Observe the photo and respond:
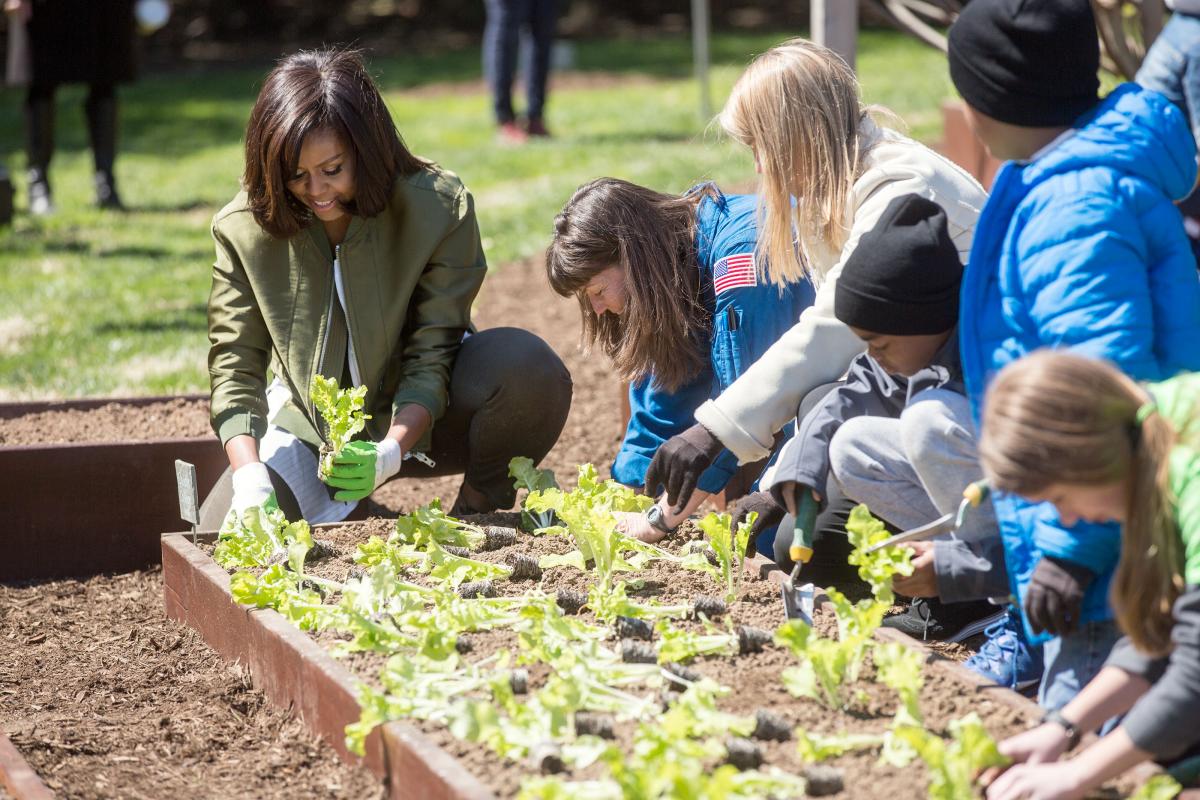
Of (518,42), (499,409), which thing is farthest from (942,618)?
(518,42)

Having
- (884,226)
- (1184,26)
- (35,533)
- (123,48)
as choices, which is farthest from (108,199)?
(884,226)

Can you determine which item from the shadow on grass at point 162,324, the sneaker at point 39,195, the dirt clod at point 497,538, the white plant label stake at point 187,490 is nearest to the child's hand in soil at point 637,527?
the dirt clod at point 497,538

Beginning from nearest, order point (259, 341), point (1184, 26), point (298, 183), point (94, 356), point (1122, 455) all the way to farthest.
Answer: point (1122, 455) < point (298, 183) < point (259, 341) < point (1184, 26) < point (94, 356)

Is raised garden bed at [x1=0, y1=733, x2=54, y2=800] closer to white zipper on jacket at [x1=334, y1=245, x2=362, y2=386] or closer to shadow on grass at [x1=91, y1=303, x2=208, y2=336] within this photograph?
white zipper on jacket at [x1=334, y1=245, x2=362, y2=386]

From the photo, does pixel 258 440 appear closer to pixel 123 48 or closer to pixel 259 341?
pixel 259 341

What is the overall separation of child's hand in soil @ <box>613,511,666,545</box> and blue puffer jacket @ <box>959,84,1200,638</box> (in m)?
0.99

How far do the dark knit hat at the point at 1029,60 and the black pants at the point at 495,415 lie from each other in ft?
5.12

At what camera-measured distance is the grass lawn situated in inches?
232

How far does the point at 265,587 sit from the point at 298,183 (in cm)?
106

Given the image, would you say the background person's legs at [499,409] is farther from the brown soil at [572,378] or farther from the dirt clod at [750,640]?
the dirt clod at [750,640]

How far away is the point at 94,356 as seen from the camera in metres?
5.73

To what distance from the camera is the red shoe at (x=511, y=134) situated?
10570 mm

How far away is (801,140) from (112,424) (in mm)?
2338

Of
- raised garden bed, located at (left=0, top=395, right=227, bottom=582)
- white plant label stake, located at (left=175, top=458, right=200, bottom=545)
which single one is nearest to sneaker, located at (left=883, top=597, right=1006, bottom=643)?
white plant label stake, located at (left=175, top=458, right=200, bottom=545)
